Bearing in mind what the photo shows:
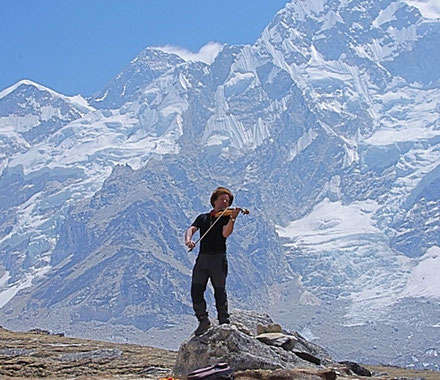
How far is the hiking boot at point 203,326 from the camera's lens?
1906 centimetres

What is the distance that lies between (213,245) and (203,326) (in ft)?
6.24

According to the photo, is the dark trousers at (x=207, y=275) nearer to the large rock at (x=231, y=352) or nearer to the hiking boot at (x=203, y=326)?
the hiking boot at (x=203, y=326)

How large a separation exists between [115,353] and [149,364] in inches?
225

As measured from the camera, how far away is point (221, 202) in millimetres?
18797

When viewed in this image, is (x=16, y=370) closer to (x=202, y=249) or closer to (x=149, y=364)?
(x=149, y=364)

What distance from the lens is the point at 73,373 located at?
27.0m

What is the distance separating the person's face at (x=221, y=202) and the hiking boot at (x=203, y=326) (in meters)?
2.54

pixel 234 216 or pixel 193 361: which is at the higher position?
pixel 234 216

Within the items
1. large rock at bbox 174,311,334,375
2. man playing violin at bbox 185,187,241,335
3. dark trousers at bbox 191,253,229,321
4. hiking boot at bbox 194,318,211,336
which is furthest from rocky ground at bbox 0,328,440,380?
man playing violin at bbox 185,187,241,335

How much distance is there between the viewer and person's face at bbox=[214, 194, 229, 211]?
61.7 feet

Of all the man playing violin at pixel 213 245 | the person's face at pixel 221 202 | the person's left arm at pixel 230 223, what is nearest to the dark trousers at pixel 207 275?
the man playing violin at pixel 213 245

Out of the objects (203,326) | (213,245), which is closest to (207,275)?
(213,245)

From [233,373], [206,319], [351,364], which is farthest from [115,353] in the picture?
[233,373]

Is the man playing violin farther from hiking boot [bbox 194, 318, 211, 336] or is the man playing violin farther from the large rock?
the large rock
